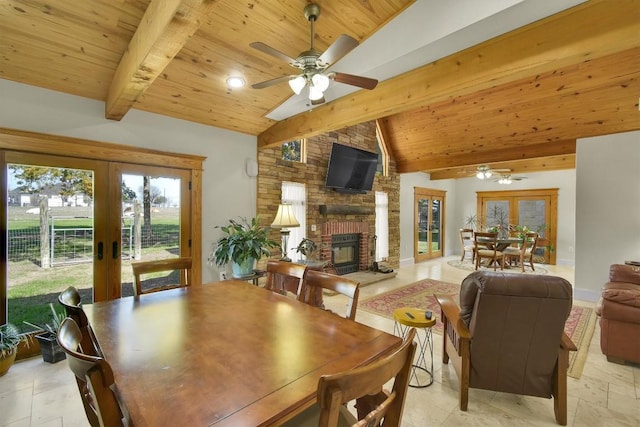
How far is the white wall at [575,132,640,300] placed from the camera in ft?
13.9

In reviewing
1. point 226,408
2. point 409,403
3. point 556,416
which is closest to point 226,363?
point 226,408

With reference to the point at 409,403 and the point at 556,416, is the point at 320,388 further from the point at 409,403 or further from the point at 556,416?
the point at 556,416

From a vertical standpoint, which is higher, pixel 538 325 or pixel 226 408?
pixel 226 408

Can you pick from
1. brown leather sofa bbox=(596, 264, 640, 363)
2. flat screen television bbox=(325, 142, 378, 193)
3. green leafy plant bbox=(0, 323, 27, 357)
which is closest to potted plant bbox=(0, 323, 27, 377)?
green leafy plant bbox=(0, 323, 27, 357)

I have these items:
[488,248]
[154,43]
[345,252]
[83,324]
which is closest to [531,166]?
[488,248]

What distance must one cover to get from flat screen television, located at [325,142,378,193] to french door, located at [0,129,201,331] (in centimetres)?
259

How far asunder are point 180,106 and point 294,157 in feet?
6.93

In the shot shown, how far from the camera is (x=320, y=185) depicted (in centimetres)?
548

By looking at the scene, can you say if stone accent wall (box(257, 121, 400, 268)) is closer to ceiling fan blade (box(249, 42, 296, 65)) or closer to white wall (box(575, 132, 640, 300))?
ceiling fan blade (box(249, 42, 296, 65))

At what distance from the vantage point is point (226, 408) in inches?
33.7

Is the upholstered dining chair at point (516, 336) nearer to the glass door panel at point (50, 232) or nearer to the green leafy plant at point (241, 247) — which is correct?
the green leafy plant at point (241, 247)

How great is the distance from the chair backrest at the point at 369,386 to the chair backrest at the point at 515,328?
1.26m

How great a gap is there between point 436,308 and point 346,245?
232 cm

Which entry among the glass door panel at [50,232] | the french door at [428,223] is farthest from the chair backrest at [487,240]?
the glass door panel at [50,232]
